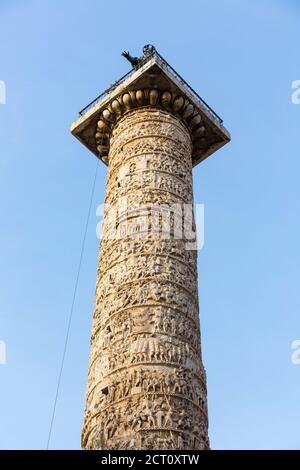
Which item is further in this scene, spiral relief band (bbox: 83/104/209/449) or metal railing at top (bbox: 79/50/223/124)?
metal railing at top (bbox: 79/50/223/124)

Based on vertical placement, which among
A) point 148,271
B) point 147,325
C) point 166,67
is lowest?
point 147,325

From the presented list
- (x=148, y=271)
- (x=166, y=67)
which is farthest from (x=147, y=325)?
(x=166, y=67)

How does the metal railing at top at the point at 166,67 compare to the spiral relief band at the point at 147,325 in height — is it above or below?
above

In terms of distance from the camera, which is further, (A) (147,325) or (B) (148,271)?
(B) (148,271)

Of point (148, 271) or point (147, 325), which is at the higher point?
point (148, 271)

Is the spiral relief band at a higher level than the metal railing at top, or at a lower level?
lower

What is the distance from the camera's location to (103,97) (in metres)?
8.09

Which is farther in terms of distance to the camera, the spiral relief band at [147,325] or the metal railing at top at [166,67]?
the metal railing at top at [166,67]

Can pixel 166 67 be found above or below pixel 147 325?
above

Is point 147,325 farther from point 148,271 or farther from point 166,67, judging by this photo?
point 166,67
